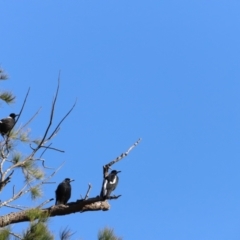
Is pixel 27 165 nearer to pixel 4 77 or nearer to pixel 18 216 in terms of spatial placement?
pixel 18 216

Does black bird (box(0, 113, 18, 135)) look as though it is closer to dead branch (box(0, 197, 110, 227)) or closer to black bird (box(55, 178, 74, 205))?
black bird (box(55, 178, 74, 205))

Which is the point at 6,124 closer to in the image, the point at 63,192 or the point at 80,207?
the point at 63,192

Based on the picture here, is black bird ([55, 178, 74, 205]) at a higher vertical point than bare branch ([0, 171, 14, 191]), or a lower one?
higher

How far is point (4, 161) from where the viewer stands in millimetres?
4570

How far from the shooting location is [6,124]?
621 cm

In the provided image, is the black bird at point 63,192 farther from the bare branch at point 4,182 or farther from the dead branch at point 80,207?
the bare branch at point 4,182

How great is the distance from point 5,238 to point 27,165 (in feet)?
4.57

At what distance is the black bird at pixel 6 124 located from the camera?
6.04m

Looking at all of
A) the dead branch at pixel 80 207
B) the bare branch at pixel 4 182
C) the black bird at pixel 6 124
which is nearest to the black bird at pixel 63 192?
the black bird at pixel 6 124

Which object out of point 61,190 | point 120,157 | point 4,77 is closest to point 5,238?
point 120,157

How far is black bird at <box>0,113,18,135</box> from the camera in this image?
604 cm

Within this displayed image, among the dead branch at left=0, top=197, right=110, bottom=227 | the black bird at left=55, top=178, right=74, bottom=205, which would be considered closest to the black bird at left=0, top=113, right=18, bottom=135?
the black bird at left=55, top=178, right=74, bottom=205

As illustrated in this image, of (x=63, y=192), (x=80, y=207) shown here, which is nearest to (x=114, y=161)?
(x=80, y=207)

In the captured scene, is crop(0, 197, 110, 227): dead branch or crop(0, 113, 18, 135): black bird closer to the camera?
crop(0, 197, 110, 227): dead branch
